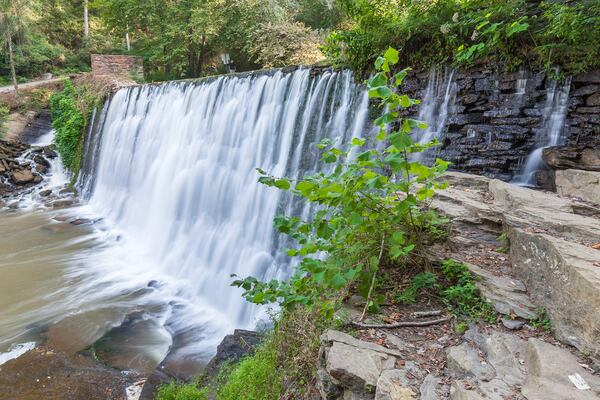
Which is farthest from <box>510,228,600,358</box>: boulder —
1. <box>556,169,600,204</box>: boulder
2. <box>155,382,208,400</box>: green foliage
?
<box>155,382,208,400</box>: green foliage

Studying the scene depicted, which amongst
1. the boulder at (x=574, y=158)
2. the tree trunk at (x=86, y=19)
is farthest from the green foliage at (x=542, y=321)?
the tree trunk at (x=86, y=19)

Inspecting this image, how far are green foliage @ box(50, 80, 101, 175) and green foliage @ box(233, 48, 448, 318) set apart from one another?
1409cm

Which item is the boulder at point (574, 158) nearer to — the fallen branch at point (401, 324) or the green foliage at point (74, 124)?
the fallen branch at point (401, 324)

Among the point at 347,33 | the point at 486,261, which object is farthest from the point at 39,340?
the point at 347,33

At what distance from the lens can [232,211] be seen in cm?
774

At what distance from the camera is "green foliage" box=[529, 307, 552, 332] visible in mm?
2120

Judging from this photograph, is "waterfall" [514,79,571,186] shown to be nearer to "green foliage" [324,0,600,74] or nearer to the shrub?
"green foliage" [324,0,600,74]

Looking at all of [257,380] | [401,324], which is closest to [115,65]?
[257,380]

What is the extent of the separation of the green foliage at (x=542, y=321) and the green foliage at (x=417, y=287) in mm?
588

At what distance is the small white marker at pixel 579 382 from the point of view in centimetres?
163

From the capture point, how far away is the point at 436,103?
17.1 feet

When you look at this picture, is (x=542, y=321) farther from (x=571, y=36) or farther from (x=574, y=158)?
(x=571, y=36)

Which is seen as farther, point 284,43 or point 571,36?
point 284,43

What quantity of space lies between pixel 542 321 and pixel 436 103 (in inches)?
143
